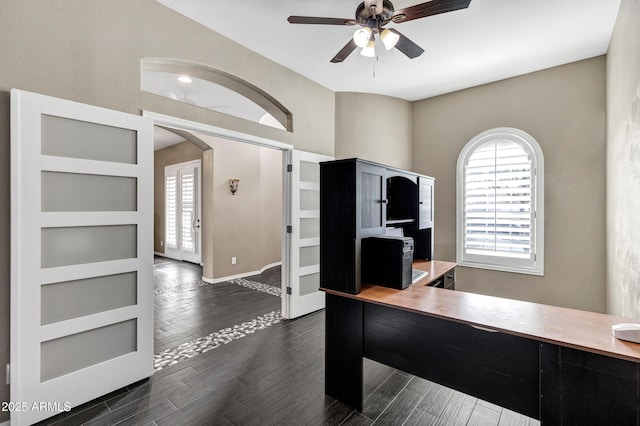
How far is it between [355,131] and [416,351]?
3.47 meters

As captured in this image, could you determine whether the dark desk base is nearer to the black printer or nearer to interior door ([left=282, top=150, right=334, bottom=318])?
the black printer

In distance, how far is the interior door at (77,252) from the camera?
70.9 inches

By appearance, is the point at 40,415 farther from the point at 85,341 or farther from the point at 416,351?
the point at 416,351

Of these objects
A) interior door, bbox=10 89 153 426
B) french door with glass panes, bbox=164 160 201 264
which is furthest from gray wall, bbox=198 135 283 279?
interior door, bbox=10 89 153 426

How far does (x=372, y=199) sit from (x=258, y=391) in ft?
5.50

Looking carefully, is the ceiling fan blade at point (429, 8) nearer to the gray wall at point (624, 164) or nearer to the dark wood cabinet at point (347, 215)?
the dark wood cabinet at point (347, 215)

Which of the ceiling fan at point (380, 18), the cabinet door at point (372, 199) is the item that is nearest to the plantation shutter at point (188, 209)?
the ceiling fan at point (380, 18)

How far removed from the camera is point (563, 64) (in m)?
3.67

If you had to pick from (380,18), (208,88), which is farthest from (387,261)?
(208,88)

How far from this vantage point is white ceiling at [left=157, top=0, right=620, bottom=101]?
2564mm

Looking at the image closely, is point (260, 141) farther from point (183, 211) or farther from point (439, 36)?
point (183, 211)

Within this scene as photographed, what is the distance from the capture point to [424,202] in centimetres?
323

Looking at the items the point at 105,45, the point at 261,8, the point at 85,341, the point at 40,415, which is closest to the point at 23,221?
the point at 85,341

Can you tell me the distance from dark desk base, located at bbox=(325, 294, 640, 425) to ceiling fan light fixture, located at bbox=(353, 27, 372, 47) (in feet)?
6.45
